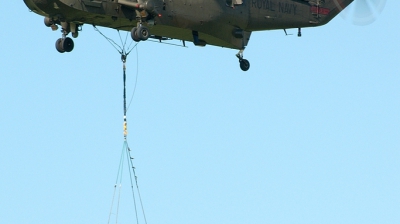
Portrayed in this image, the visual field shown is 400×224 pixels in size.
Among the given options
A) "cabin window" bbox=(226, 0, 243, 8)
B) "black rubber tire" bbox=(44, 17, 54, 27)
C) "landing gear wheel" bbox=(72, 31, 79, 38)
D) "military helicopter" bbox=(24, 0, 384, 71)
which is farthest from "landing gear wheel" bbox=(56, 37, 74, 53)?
"cabin window" bbox=(226, 0, 243, 8)

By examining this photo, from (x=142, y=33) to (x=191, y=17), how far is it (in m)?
2.52

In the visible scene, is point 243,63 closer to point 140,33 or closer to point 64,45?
point 140,33

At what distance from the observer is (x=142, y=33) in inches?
1227

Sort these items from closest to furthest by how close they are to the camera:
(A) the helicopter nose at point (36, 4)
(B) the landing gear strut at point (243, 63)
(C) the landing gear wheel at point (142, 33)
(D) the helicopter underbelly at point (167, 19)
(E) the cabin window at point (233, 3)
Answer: (A) the helicopter nose at point (36, 4)
(D) the helicopter underbelly at point (167, 19)
(C) the landing gear wheel at point (142, 33)
(E) the cabin window at point (233, 3)
(B) the landing gear strut at point (243, 63)

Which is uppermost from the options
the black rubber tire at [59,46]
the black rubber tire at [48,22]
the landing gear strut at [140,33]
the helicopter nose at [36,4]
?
the helicopter nose at [36,4]

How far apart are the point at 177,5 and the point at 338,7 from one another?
376 inches

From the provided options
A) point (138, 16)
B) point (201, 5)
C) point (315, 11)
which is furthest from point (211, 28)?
point (315, 11)

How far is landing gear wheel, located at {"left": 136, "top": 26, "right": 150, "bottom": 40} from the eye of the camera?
3109 cm

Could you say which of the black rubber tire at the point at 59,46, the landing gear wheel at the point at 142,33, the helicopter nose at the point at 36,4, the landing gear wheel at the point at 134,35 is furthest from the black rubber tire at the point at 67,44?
the landing gear wheel at the point at 142,33

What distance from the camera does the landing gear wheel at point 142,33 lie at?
3109cm

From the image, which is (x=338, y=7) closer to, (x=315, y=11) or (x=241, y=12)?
(x=315, y=11)

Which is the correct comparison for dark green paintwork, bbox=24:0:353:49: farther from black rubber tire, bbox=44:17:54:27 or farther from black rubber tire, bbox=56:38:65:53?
black rubber tire, bbox=56:38:65:53

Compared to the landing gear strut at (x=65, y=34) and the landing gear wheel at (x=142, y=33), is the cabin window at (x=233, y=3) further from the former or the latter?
the landing gear strut at (x=65, y=34)

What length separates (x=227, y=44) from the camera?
35.6m
